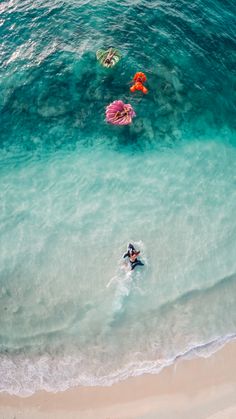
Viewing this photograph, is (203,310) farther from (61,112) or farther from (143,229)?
(61,112)

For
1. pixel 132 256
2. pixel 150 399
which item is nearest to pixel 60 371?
pixel 150 399

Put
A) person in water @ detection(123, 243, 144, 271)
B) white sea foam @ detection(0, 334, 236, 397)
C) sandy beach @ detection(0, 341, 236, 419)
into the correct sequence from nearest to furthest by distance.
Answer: sandy beach @ detection(0, 341, 236, 419), white sea foam @ detection(0, 334, 236, 397), person in water @ detection(123, 243, 144, 271)

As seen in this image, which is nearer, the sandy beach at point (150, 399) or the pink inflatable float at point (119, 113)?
the sandy beach at point (150, 399)

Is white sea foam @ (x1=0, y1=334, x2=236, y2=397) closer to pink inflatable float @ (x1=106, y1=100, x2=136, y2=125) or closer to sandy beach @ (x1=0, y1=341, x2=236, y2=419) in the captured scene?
sandy beach @ (x1=0, y1=341, x2=236, y2=419)

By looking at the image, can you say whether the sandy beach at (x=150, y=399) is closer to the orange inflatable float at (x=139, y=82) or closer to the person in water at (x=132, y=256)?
the person in water at (x=132, y=256)

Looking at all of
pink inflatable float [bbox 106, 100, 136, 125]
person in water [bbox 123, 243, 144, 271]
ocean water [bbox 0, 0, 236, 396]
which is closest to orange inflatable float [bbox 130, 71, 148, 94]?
ocean water [bbox 0, 0, 236, 396]

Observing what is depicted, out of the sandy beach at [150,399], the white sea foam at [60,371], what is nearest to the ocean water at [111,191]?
the white sea foam at [60,371]
